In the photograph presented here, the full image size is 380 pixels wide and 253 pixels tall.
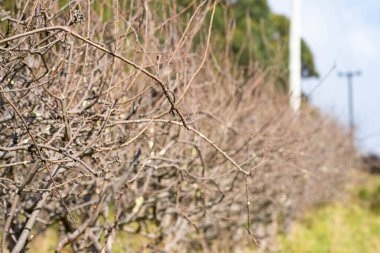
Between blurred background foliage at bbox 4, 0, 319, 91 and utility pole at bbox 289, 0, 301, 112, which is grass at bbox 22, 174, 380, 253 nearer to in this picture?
blurred background foliage at bbox 4, 0, 319, 91

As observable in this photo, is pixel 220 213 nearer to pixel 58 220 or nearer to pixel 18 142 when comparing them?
pixel 58 220

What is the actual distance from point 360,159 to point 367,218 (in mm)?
4139

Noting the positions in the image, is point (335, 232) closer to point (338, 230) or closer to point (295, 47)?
point (338, 230)

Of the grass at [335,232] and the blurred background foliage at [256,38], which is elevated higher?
the blurred background foliage at [256,38]

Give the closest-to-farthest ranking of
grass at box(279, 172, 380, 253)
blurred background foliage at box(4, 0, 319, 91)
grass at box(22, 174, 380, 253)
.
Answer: blurred background foliage at box(4, 0, 319, 91), grass at box(22, 174, 380, 253), grass at box(279, 172, 380, 253)

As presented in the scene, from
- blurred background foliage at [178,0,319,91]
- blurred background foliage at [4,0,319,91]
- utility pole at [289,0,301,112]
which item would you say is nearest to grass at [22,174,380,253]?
blurred background foliage at [4,0,319,91]

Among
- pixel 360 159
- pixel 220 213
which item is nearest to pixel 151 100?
pixel 220 213

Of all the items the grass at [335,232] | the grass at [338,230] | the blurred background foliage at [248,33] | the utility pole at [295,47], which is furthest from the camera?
the utility pole at [295,47]

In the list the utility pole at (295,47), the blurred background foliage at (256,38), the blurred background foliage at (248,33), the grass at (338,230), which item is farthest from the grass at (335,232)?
the utility pole at (295,47)

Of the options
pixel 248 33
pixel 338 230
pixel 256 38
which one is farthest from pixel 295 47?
pixel 248 33

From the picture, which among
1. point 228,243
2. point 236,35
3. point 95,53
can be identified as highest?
point 236,35

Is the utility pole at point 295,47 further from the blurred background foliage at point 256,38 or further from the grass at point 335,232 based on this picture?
the grass at point 335,232

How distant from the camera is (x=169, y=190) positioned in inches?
213

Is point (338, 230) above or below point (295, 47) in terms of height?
below
